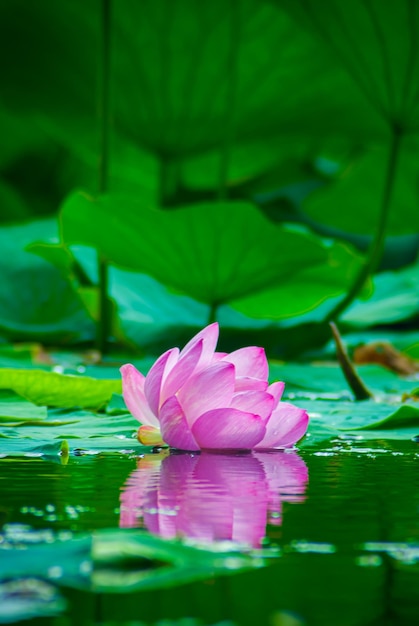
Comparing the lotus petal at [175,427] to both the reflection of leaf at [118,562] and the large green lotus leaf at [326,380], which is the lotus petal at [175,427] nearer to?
the reflection of leaf at [118,562]

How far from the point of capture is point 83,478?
551 mm

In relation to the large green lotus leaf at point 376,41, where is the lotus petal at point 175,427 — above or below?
below

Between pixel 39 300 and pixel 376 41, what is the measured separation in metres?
0.80

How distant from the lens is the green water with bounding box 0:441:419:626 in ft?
0.95

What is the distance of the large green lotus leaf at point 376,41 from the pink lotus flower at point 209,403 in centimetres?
83

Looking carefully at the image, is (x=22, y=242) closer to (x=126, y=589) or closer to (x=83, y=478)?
(x=83, y=478)

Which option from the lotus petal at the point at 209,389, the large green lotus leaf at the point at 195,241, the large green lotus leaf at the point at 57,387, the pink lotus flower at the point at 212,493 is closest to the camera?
the pink lotus flower at the point at 212,493

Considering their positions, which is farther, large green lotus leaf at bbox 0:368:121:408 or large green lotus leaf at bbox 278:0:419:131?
large green lotus leaf at bbox 278:0:419:131

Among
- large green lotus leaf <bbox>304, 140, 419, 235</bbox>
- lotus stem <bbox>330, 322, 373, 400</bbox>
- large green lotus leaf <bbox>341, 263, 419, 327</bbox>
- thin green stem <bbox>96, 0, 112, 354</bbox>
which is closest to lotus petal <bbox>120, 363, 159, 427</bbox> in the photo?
lotus stem <bbox>330, 322, 373, 400</bbox>

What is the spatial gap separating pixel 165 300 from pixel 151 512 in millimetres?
1276

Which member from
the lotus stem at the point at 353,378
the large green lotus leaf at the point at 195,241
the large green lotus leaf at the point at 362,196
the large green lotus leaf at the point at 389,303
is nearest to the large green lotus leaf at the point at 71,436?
the lotus stem at the point at 353,378

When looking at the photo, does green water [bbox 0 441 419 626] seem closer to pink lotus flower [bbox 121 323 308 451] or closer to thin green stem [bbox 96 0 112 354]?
pink lotus flower [bbox 121 323 308 451]

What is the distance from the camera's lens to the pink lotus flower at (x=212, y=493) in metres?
0.41

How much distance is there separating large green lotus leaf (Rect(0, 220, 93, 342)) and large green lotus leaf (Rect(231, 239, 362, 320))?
327 millimetres
